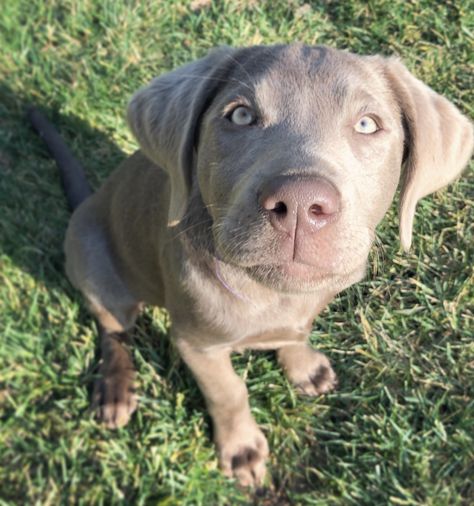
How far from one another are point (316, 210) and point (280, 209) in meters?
0.11

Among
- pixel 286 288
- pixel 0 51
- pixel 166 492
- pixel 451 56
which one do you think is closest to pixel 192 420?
pixel 166 492

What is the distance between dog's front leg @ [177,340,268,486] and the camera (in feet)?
9.31

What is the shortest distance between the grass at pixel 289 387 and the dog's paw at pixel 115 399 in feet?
0.23

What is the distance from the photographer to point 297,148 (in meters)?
1.99

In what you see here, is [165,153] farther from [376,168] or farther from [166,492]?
[166,492]

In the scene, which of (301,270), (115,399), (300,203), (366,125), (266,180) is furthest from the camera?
(115,399)

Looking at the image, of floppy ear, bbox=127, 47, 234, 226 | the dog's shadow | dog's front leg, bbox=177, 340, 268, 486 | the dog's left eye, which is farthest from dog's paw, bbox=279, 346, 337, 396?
the dog's left eye

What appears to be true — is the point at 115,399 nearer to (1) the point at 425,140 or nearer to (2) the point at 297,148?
(2) the point at 297,148

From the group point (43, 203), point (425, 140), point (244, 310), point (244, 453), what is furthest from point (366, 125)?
point (43, 203)

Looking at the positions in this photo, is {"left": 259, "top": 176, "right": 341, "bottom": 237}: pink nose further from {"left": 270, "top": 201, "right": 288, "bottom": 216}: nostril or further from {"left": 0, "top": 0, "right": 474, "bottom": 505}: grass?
{"left": 0, "top": 0, "right": 474, "bottom": 505}: grass

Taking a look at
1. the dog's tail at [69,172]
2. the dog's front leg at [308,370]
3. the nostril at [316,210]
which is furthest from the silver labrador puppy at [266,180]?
the dog's tail at [69,172]

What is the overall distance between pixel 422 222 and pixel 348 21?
172 cm

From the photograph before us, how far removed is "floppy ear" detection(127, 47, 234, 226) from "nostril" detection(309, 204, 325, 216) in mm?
680

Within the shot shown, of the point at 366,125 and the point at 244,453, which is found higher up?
the point at 366,125
